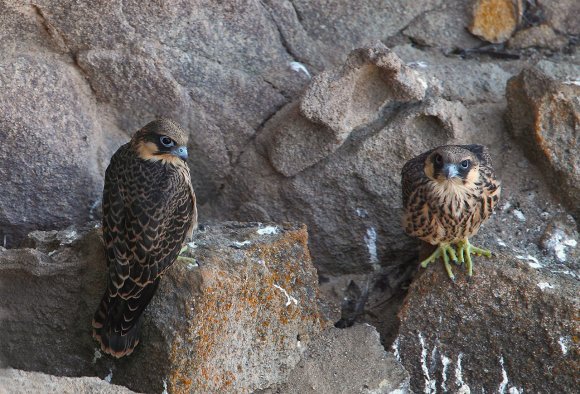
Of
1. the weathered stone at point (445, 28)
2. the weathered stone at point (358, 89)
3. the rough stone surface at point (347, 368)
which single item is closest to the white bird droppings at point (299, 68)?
the weathered stone at point (358, 89)

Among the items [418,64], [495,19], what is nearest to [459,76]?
[418,64]

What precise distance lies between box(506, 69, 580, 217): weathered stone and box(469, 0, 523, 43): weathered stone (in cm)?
55

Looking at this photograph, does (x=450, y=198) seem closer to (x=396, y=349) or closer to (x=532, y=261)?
(x=532, y=261)

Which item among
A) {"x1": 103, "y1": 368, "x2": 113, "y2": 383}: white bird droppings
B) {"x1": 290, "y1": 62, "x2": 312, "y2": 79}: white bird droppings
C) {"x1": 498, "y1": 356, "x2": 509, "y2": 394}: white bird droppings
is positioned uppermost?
{"x1": 290, "y1": 62, "x2": 312, "y2": 79}: white bird droppings

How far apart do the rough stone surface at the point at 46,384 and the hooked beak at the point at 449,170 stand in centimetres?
175

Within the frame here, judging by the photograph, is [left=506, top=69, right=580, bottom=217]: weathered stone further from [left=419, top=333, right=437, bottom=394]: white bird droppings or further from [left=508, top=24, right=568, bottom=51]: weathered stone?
[left=419, top=333, right=437, bottom=394]: white bird droppings

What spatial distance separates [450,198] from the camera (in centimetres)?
429

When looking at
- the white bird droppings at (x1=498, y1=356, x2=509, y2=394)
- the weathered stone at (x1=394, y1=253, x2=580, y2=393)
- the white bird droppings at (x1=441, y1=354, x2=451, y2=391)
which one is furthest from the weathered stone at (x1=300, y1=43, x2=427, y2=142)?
the white bird droppings at (x1=498, y1=356, x2=509, y2=394)

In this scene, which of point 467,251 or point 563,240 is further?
point 563,240

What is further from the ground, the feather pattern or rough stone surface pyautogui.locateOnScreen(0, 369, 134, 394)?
the feather pattern

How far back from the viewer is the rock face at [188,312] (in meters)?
3.89

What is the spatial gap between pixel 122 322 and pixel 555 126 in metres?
2.51

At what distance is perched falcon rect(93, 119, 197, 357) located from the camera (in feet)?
12.7

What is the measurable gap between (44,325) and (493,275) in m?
2.16
